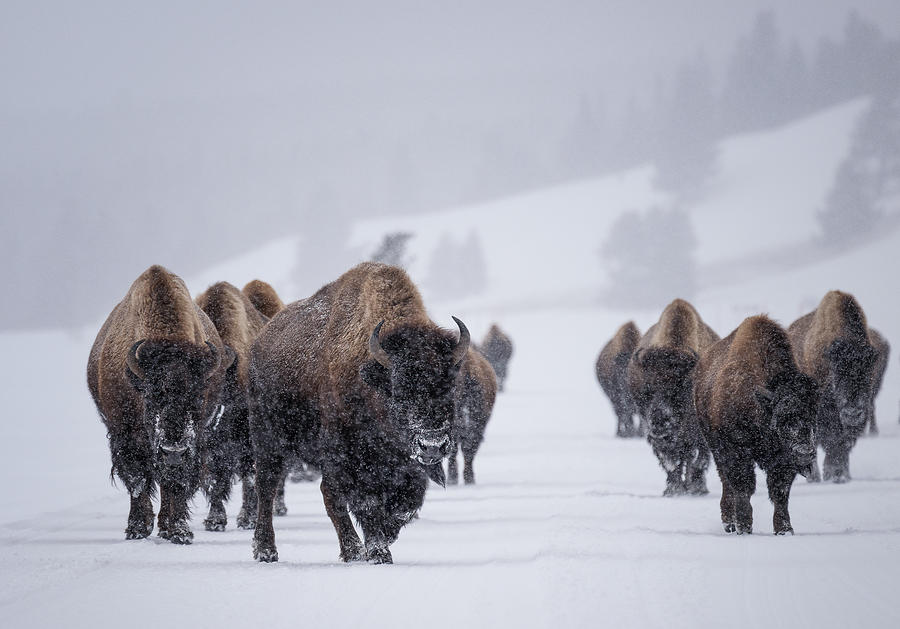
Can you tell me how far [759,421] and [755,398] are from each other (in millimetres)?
207

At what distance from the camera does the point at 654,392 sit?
36.1 ft

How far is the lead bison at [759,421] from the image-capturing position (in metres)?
7.28

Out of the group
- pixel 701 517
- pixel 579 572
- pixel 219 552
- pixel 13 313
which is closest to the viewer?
pixel 579 572

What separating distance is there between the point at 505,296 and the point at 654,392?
6580 centimetres

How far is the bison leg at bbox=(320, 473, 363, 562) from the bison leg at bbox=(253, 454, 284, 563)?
57 centimetres

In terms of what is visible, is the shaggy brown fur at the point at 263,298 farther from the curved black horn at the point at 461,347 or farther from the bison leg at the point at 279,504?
the curved black horn at the point at 461,347

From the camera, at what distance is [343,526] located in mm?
6160

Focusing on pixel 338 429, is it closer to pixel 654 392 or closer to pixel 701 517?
pixel 701 517

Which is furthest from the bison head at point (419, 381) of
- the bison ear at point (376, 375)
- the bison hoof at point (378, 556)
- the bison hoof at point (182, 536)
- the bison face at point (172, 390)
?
the bison hoof at point (182, 536)

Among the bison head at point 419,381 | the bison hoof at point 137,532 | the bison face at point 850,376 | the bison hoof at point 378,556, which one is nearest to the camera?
the bison head at point 419,381

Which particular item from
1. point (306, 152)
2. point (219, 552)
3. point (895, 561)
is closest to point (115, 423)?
point (219, 552)

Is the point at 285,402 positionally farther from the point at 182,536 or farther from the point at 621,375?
Answer: the point at 621,375

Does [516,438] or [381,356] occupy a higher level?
[381,356]

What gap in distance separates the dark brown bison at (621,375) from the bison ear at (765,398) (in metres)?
11.1
